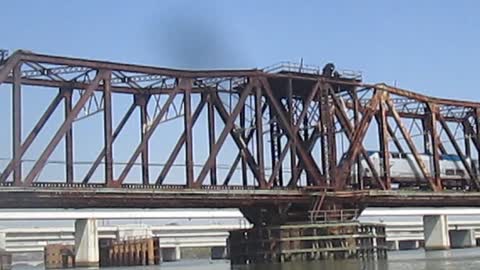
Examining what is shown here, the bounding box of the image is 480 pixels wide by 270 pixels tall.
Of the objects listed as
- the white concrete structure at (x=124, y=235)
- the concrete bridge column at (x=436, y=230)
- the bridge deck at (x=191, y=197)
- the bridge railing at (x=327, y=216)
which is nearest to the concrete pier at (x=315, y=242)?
the bridge railing at (x=327, y=216)

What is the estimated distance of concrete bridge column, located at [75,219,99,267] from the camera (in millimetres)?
137000

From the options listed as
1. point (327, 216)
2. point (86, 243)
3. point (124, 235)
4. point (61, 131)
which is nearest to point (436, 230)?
point (124, 235)

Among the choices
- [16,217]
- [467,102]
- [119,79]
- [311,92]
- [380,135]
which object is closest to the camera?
[119,79]

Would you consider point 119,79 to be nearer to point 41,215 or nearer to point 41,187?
point 41,187

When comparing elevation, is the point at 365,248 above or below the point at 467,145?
below

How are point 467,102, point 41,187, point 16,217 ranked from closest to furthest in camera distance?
1. point 41,187
2. point 467,102
3. point 16,217

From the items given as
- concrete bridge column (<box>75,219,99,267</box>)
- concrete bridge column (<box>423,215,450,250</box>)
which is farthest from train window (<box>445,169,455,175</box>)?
concrete bridge column (<box>423,215,450,250</box>)

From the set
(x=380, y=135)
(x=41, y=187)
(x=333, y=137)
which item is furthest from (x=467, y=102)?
(x=41, y=187)

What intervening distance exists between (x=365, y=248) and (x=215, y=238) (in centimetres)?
9971

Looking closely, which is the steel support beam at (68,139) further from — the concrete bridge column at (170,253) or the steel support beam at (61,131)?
the concrete bridge column at (170,253)

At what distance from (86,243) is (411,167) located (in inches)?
2210

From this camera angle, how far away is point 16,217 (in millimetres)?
140875

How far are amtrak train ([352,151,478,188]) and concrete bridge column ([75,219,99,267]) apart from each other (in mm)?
50223

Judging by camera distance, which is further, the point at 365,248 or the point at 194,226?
the point at 194,226
